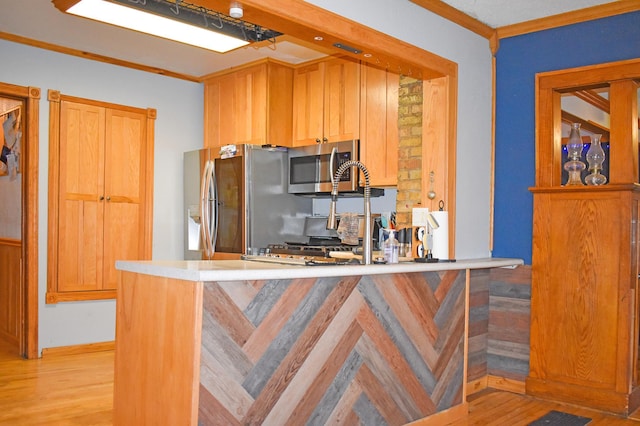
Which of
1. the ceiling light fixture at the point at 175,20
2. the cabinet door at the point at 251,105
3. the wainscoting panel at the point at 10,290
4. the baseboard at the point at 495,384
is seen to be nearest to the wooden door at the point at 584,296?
the baseboard at the point at 495,384

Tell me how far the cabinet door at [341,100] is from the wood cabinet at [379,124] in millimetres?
61

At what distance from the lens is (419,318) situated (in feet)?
10.2

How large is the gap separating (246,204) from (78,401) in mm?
1874

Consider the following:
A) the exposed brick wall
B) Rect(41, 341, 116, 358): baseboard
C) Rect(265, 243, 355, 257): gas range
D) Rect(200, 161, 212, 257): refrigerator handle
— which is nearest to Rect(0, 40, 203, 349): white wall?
Rect(41, 341, 116, 358): baseboard

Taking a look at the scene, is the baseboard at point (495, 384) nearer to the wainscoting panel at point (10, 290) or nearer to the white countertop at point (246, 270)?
the white countertop at point (246, 270)

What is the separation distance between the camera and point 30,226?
185 inches

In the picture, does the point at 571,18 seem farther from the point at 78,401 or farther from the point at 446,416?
the point at 78,401

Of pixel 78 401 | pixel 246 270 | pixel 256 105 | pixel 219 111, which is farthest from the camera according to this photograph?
pixel 219 111

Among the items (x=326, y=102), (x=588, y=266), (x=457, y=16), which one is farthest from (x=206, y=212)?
(x=588, y=266)

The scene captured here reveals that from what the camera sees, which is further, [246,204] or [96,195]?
[96,195]

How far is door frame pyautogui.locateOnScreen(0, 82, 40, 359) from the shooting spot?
15.4 ft

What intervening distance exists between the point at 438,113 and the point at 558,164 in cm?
95

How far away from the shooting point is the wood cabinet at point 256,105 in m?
4.97

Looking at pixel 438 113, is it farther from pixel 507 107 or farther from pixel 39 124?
pixel 39 124
